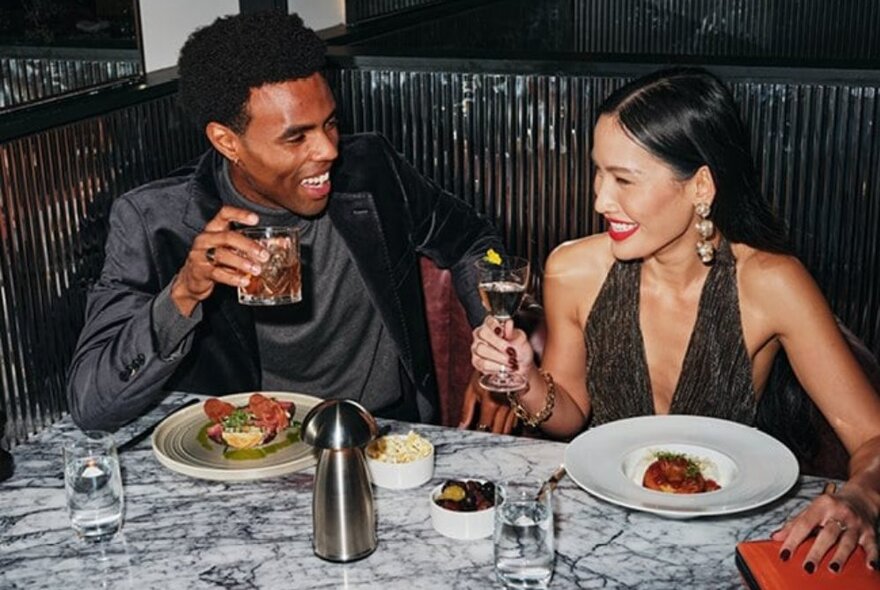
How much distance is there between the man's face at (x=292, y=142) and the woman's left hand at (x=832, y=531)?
1327 millimetres

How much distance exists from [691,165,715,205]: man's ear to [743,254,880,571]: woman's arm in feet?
0.68

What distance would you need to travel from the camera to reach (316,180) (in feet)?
9.23

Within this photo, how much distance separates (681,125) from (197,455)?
1.14m

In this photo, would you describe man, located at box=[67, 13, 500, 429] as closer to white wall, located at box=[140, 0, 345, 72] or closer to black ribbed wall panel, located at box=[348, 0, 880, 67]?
white wall, located at box=[140, 0, 345, 72]

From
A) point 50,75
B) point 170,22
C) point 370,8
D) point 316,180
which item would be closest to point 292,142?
point 316,180

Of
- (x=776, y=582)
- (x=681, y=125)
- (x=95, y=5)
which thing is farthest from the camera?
(x=95, y=5)

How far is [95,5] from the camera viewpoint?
3.04 metres

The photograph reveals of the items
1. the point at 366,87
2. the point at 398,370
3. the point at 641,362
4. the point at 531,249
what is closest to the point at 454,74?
the point at 366,87

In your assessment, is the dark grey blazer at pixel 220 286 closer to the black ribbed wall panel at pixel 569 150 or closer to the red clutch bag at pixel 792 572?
the black ribbed wall panel at pixel 569 150

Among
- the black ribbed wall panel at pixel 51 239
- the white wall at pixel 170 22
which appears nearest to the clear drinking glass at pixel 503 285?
the black ribbed wall panel at pixel 51 239

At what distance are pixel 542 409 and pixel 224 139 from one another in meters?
0.95

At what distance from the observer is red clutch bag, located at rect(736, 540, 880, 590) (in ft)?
5.91

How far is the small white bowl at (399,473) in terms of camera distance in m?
2.19

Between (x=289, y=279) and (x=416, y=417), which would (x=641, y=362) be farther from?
(x=289, y=279)
